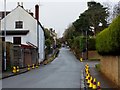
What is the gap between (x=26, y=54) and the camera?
51875 mm

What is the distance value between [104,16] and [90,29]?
12821mm

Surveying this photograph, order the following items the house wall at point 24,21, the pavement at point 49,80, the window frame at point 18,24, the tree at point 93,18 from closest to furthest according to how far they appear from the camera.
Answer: the pavement at point 49,80 → the house wall at point 24,21 → the window frame at point 18,24 → the tree at point 93,18

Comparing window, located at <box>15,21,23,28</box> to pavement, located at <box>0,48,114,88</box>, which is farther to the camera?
window, located at <box>15,21,23,28</box>

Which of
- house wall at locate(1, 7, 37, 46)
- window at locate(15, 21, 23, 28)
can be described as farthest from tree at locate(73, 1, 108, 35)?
window at locate(15, 21, 23, 28)

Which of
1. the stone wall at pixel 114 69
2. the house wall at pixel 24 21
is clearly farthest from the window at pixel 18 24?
the stone wall at pixel 114 69

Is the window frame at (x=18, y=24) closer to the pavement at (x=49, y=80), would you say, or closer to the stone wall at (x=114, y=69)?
the pavement at (x=49, y=80)

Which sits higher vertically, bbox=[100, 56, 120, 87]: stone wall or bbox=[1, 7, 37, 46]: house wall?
bbox=[1, 7, 37, 46]: house wall

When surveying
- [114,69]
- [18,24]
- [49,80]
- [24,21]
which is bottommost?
[49,80]

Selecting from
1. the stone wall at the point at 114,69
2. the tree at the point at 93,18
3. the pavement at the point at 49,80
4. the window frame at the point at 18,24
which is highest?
the tree at the point at 93,18

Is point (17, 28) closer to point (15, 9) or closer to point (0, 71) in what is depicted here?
point (15, 9)

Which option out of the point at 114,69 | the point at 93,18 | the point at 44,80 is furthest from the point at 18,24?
the point at 114,69

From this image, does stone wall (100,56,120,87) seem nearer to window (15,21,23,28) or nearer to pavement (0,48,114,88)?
pavement (0,48,114,88)

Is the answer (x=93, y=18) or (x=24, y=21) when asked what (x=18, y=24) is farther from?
(x=93, y=18)

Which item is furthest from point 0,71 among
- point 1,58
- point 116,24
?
point 116,24
